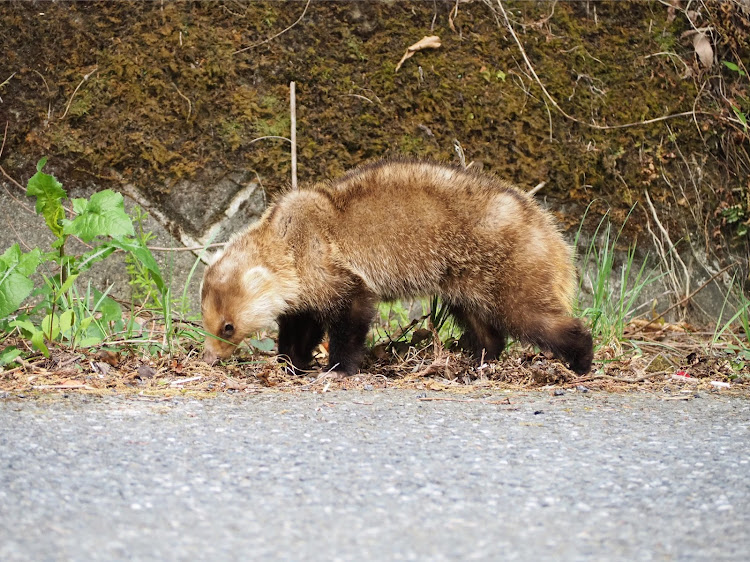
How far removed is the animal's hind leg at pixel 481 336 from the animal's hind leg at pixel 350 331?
621 mm

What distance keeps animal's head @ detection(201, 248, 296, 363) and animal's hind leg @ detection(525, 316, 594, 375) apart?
1.57m

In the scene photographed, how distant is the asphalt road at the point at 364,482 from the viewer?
6.88 ft

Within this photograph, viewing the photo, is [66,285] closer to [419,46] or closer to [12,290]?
[12,290]

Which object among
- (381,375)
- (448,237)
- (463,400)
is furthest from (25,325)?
(448,237)

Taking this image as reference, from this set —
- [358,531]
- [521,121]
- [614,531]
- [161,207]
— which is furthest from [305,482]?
[521,121]

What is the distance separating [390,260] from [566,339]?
1156 millimetres

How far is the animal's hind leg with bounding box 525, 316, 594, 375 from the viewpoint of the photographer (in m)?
5.00

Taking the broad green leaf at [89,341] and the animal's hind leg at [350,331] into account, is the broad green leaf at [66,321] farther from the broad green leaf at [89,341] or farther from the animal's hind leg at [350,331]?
the animal's hind leg at [350,331]

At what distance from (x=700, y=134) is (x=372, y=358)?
359 cm

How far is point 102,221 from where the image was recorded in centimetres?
460

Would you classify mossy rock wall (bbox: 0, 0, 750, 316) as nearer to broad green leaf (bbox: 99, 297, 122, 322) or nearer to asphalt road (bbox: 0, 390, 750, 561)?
broad green leaf (bbox: 99, 297, 122, 322)

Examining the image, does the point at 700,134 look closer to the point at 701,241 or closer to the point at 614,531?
the point at 701,241

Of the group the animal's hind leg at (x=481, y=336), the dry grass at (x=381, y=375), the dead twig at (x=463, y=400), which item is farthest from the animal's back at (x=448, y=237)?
the dead twig at (x=463, y=400)

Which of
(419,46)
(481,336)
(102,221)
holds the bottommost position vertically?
(481,336)
